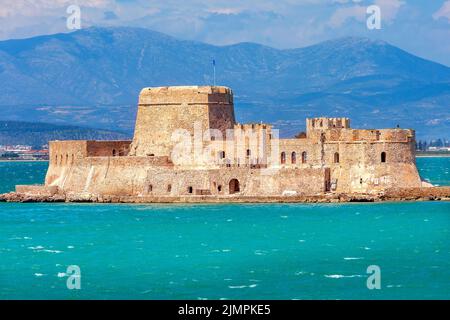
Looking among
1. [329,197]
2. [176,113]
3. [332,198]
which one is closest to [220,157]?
[176,113]

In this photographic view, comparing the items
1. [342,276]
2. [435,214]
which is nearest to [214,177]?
[435,214]

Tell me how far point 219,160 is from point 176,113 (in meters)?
3.34

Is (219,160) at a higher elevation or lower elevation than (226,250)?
higher

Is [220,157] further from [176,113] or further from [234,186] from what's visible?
[176,113]

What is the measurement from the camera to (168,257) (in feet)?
130

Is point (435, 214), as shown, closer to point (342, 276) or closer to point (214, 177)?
point (214, 177)

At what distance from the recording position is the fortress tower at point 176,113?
199 ft

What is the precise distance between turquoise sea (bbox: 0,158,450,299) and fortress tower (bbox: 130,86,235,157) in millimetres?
4825

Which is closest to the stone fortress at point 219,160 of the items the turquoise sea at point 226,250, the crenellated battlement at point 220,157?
the crenellated battlement at point 220,157

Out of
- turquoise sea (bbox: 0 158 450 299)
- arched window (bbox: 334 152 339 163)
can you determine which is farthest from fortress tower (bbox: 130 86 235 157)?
arched window (bbox: 334 152 339 163)

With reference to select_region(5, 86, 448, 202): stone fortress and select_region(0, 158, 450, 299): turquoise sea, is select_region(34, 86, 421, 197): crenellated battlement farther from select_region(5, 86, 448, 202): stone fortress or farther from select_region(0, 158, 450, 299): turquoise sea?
select_region(0, 158, 450, 299): turquoise sea

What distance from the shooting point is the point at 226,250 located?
136 ft

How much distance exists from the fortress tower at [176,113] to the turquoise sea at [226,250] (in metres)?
4.83

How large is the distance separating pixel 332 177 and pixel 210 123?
22.3 ft
